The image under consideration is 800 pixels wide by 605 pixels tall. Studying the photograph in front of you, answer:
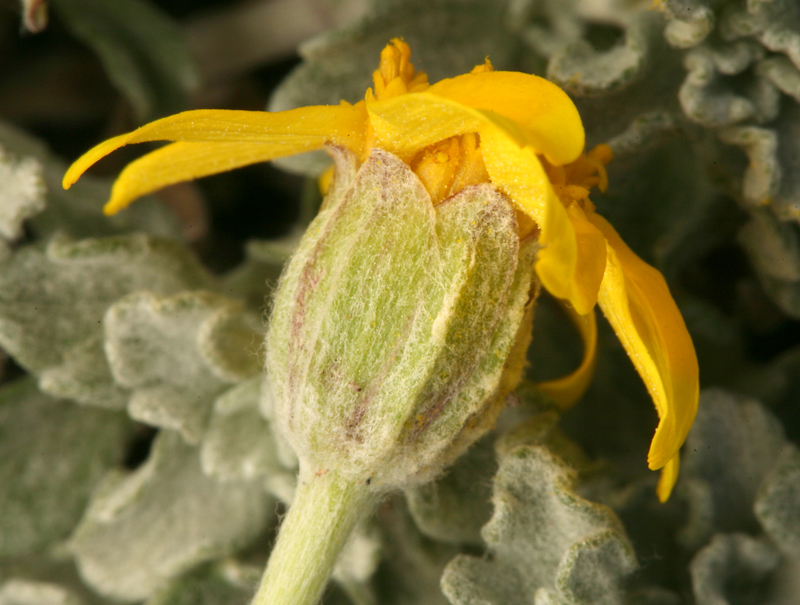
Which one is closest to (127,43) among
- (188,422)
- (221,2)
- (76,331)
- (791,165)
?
(221,2)

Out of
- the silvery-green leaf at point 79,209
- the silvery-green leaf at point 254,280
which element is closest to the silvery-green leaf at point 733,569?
the silvery-green leaf at point 254,280

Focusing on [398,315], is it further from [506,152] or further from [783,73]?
[783,73]

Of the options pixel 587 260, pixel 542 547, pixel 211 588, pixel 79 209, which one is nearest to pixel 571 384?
pixel 542 547

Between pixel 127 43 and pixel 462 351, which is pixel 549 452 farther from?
pixel 127 43

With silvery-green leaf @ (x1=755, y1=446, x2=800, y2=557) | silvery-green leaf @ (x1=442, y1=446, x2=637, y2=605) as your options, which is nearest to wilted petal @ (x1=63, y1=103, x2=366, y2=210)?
silvery-green leaf @ (x1=442, y1=446, x2=637, y2=605)

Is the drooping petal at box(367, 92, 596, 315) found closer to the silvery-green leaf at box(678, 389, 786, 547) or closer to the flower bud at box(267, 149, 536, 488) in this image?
the flower bud at box(267, 149, 536, 488)

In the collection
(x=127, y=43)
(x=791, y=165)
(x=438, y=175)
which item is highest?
(x=438, y=175)
